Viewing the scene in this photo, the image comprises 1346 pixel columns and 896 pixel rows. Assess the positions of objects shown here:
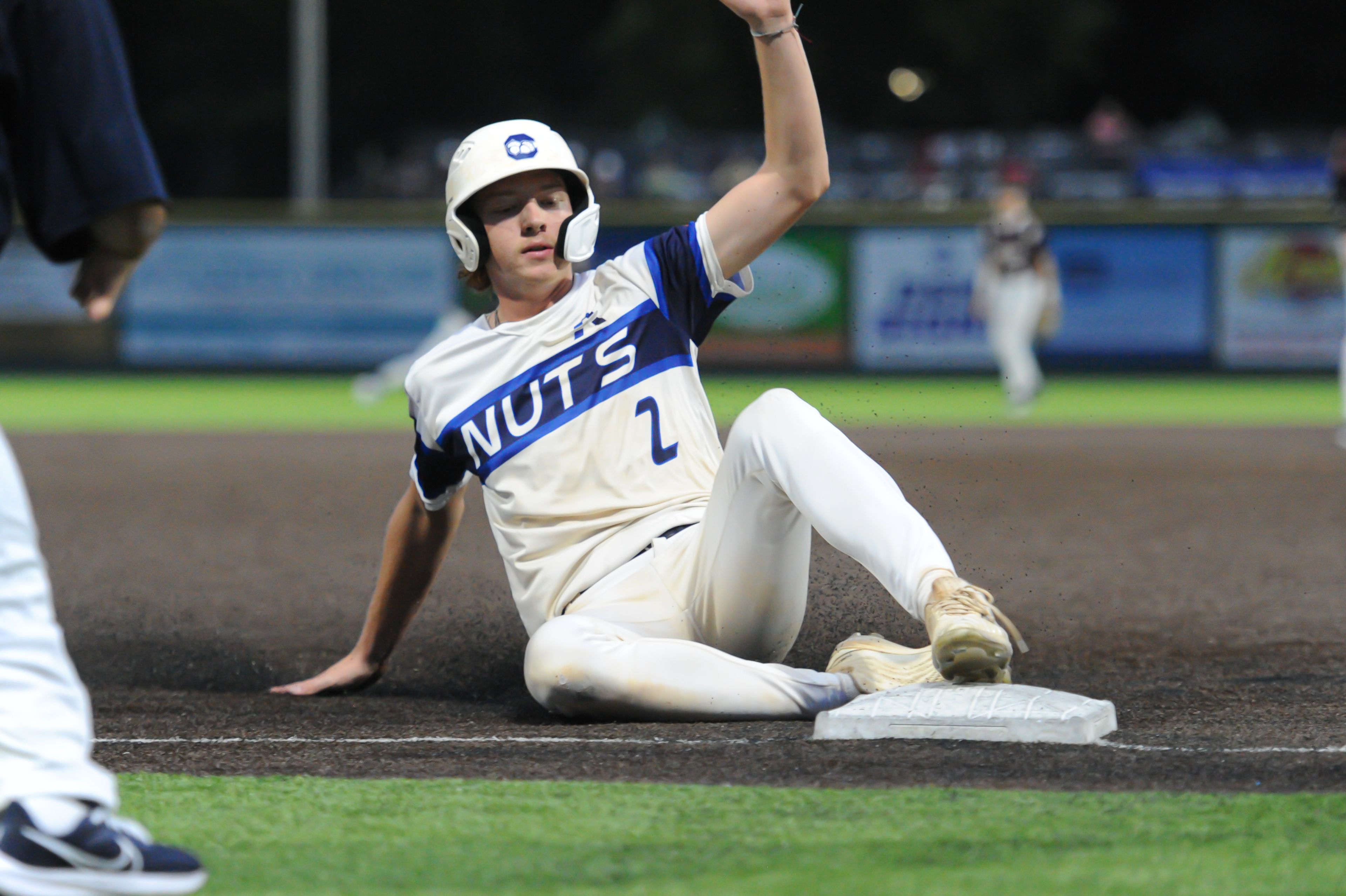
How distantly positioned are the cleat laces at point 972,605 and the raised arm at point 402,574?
51.6 inches

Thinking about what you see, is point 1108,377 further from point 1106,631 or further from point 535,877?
point 535,877

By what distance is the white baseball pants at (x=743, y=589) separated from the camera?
361 centimetres

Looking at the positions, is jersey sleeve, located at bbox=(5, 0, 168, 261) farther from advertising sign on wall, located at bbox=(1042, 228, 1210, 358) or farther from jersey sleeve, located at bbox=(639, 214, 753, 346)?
advertising sign on wall, located at bbox=(1042, 228, 1210, 358)

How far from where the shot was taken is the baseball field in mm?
2727

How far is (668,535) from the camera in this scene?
160 inches

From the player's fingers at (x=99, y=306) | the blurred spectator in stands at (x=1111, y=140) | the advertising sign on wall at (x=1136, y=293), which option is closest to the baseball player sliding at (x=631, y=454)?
the player's fingers at (x=99, y=306)

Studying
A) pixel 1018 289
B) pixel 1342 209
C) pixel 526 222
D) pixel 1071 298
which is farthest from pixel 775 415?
pixel 1071 298

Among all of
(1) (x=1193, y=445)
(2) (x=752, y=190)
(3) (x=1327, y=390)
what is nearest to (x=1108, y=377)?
(3) (x=1327, y=390)

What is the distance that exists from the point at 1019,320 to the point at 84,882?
14635 mm

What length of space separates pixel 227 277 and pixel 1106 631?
1565 centimetres

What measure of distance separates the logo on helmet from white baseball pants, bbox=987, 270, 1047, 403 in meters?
12.5

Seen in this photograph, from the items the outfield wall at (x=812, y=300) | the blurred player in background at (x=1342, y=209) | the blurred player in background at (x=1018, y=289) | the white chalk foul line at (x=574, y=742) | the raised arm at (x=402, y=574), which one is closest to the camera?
the white chalk foul line at (x=574, y=742)

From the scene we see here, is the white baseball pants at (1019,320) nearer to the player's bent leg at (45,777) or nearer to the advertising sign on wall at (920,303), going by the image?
the advertising sign on wall at (920,303)

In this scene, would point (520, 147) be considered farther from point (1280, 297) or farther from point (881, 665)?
point (1280, 297)
